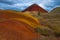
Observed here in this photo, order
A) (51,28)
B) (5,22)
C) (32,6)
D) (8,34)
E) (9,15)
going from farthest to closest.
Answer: (32,6) → (9,15) → (51,28) → (5,22) → (8,34)

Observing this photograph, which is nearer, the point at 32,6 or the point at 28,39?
the point at 28,39

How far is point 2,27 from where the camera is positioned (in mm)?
10758

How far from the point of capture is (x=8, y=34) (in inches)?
404

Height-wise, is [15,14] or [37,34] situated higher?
[15,14]

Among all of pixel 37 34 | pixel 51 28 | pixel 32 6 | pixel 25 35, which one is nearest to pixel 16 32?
pixel 25 35

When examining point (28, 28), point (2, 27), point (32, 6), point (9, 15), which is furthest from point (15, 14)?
point (32, 6)

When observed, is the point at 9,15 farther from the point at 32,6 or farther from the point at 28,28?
the point at 32,6

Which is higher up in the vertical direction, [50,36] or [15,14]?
[15,14]

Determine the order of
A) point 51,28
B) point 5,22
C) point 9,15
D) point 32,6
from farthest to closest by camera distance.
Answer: point 32,6 → point 9,15 → point 51,28 → point 5,22

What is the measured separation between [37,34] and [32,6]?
28.9 meters

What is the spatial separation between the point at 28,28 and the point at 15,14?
2582mm

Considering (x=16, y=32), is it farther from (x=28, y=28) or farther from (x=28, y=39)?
(x=28, y=28)

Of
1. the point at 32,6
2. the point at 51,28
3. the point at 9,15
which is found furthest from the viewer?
the point at 32,6

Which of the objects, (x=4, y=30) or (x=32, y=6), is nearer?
(x=4, y=30)
